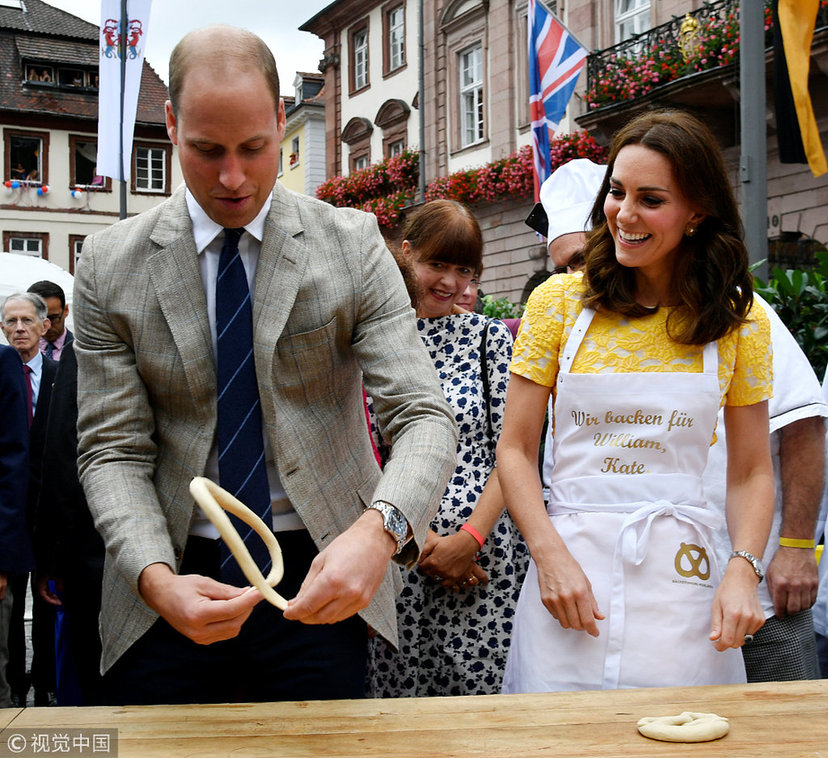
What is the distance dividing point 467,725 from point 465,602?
1398mm

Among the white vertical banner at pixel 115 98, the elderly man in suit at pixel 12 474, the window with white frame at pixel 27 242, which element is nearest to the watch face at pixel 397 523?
the elderly man in suit at pixel 12 474

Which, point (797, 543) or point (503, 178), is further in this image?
point (503, 178)

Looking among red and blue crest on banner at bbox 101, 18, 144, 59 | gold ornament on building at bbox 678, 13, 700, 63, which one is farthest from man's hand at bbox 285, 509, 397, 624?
gold ornament on building at bbox 678, 13, 700, 63

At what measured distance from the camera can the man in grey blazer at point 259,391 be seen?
1.92 m

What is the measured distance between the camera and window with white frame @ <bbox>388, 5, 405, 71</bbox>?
26.2m

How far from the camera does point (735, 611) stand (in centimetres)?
203

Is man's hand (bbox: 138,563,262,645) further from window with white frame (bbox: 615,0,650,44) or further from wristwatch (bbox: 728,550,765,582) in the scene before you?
window with white frame (bbox: 615,0,650,44)

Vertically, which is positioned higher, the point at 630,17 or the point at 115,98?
the point at 630,17

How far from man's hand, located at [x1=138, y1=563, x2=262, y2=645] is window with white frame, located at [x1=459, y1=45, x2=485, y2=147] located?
20.9 meters

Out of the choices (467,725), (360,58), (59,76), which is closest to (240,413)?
(467,725)

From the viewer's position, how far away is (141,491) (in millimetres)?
1958

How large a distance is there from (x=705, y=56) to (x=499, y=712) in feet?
43.7

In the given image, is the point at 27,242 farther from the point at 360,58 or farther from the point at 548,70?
the point at 548,70

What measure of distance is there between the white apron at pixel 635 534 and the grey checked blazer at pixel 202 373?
0.38m
